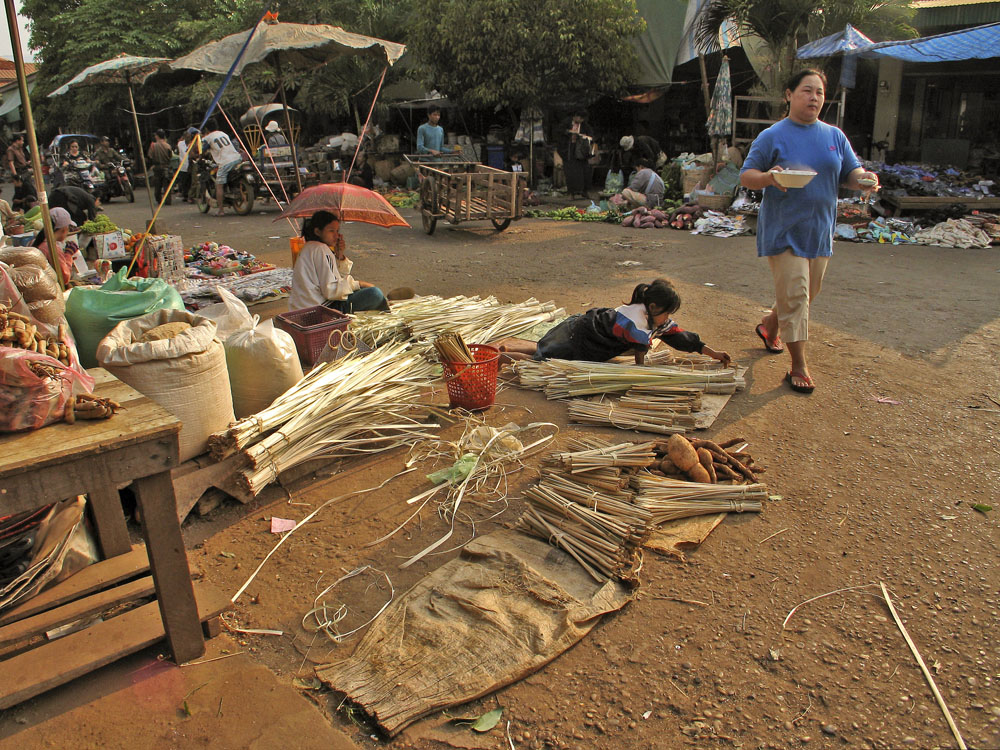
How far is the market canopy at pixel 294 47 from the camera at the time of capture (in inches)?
309

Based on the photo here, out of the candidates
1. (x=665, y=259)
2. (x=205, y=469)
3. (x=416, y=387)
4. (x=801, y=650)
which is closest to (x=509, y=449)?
(x=416, y=387)

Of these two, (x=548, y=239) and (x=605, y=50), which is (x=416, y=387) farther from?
(x=605, y=50)

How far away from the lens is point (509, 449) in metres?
3.71

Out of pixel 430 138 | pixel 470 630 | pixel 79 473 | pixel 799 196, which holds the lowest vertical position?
pixel 470 630

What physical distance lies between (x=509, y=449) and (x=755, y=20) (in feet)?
38.4

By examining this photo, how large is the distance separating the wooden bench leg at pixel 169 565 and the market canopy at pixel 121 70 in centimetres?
1007

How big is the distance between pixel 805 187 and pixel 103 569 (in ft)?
14.1

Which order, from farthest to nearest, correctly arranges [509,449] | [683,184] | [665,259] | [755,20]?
[683,184]
[755,20]
[665,259]
[509,449]

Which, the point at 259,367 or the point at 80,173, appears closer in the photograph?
the point at 259,367

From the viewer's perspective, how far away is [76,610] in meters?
2.39

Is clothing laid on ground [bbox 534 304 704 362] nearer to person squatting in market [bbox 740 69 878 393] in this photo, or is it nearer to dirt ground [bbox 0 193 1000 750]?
dirt ground [bbox 0 193 1000 750]

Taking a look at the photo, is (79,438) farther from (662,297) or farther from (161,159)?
(161,159)

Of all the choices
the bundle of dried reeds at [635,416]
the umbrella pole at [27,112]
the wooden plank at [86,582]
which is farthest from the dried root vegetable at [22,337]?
the bundle of dried reeds at [635,416]

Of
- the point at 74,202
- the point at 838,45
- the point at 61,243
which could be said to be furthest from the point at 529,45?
the point at 61,243
